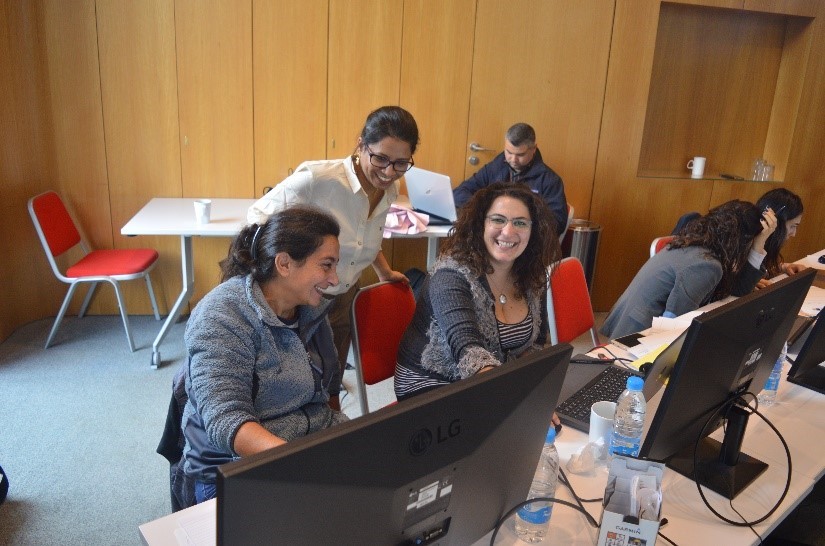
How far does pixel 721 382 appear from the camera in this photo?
140 centimetres

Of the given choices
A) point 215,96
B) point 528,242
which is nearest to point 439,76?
point 215,96

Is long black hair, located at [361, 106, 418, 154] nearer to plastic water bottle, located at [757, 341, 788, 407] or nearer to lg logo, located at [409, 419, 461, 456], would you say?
plastic water bottle, located at [757, 341, 788, 407]

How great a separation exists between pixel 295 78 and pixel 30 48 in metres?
1.42

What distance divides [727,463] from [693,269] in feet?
4.06

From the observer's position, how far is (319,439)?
0.74m

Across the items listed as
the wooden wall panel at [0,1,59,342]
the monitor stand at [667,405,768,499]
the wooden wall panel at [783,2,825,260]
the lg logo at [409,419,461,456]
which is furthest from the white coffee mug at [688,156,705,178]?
the lg logo at [409,419,461,456]

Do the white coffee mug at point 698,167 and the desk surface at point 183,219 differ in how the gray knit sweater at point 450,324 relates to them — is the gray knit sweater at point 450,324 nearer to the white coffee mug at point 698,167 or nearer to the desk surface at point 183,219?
the desk surface at point 183,219

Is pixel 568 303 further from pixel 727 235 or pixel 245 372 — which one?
pixel 245 372

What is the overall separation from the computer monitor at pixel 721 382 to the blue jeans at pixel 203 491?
0.97m

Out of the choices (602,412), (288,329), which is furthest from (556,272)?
(288,329)

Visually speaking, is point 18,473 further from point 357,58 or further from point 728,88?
point 728,88

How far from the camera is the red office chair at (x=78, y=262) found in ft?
11.5

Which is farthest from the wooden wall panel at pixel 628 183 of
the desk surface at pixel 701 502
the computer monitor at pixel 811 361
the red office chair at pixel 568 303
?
the desk surface at pixel 701 502

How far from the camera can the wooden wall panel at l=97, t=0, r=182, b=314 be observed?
3736 millimetres
